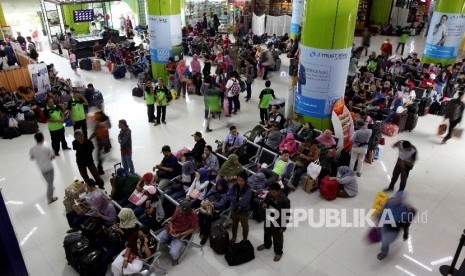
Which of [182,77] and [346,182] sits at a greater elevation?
[182,77]

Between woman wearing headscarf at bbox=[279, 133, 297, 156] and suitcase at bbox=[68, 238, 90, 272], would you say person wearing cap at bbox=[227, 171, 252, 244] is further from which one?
woman wearing headscarf at bbox=[279, 133, 297, 156]

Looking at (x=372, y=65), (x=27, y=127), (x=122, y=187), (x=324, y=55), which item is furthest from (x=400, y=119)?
(x=27, y=127)

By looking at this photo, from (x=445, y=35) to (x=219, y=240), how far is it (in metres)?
13.6

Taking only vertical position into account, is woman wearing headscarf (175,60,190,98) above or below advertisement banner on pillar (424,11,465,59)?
below

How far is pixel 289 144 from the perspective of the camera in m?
8.31

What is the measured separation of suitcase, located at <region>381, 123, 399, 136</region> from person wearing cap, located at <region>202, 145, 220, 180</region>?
555cm

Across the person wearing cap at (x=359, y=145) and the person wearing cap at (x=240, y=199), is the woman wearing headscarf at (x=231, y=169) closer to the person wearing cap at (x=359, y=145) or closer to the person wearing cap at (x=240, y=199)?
the person wearing cap at (x=240, y=199)

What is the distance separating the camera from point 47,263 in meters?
6.00

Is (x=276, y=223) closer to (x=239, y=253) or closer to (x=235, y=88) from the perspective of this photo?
(x=239, y=253)

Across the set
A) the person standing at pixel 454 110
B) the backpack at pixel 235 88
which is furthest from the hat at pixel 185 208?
the person standing at pixel 454 110

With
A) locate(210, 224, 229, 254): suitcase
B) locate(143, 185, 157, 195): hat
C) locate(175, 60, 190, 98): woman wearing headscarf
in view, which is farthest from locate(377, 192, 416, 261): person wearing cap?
locate(175, 60, 190, 98): woman wearing headscarf

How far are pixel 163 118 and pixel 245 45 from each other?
726 cm

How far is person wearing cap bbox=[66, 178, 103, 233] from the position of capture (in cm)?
624

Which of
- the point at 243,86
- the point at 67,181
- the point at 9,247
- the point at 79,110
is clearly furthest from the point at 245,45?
the point at 9,247
